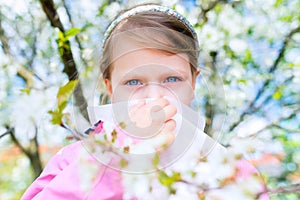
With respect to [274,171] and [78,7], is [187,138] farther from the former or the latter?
[78,7]

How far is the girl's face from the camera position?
0.51 metres

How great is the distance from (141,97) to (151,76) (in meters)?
0.03

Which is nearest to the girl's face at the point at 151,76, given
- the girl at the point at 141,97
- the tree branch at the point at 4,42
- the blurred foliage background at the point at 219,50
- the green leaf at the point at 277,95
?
the girl at the point at 141,97

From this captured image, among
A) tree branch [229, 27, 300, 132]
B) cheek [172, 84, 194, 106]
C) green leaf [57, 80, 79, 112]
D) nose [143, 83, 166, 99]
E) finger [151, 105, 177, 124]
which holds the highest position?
green leaf [57, 80, 79, 112]

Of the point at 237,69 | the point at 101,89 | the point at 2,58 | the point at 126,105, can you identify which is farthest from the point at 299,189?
the point at 2,58

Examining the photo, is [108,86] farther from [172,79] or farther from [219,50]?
[219,50]

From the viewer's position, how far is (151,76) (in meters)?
0.52

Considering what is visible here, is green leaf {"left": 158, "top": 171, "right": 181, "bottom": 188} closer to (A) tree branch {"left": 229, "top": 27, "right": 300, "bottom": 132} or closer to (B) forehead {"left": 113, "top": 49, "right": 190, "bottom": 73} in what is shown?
(B) forehead {"left": 113, "top": 49, "right": 190, "bottom": 73}

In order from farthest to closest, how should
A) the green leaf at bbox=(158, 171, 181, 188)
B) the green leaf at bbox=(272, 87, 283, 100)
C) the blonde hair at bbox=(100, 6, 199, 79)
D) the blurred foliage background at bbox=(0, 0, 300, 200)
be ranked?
the green leaf at bbox=(272, 87, 283, 100) → the blurred foliage background at bbox=(0, 0, 300, 200) → the blonde hair at bbox=(100, 6, 199, 79) → the green leaf at bbox=(158, 171, 181, 188)

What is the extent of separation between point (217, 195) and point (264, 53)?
1.37 meters

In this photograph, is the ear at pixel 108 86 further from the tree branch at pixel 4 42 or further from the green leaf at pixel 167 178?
the tree branch at pixel 4 42

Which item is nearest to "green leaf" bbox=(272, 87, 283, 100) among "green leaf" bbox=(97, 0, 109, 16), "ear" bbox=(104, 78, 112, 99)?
"green leaf" bbox=(97, 0, 109, 16)

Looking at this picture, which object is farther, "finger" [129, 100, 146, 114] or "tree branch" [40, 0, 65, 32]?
"tree branch" [40, 0, 65, 32]

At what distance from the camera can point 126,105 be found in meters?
0.49
